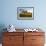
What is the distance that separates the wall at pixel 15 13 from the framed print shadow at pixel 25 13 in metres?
0.10

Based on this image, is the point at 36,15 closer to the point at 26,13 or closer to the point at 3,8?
the point at 26,13

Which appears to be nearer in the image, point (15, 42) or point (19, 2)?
point (15, 42)

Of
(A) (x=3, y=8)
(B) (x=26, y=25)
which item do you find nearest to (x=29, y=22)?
(B) (x=26, y=25)

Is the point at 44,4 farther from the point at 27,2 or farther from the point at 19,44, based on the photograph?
the point at 19,44

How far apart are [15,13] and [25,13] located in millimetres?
345

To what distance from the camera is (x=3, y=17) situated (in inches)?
178

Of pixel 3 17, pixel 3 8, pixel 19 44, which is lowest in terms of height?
pixel 19 44

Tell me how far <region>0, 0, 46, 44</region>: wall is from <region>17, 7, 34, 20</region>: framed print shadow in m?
0.10

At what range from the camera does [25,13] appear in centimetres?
452

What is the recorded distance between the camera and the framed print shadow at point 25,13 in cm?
450

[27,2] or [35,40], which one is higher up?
[27,2]

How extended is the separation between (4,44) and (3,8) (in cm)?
126

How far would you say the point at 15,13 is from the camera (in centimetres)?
451

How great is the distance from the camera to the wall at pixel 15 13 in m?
4.48
